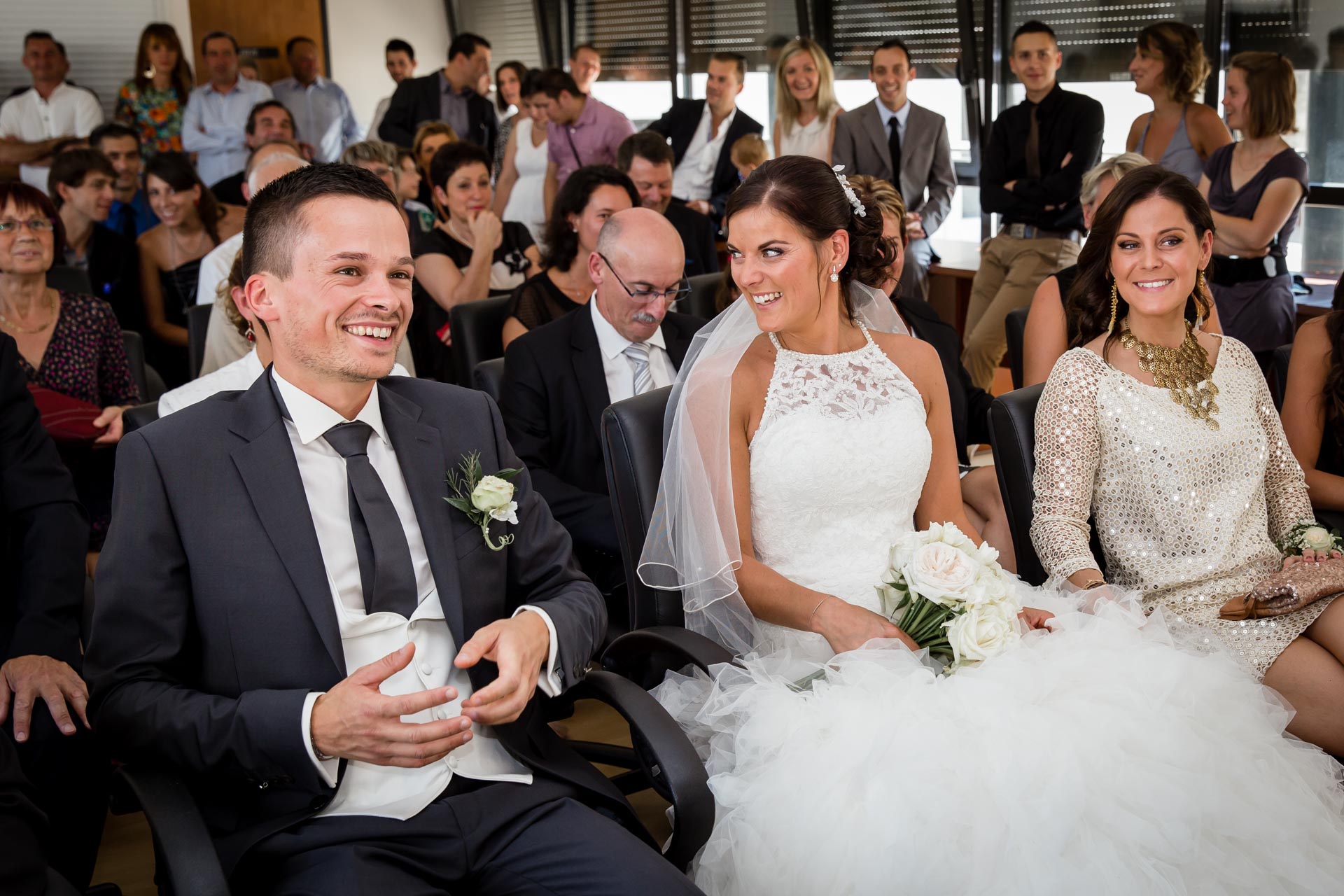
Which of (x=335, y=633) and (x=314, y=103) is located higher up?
(x=314, y=103)

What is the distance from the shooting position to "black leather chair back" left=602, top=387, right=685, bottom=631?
7.65ft

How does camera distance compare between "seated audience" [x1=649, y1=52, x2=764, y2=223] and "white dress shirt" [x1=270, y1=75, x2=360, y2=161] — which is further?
"white dress shirt" [x1=270, y1=75, x2=360, y2=161]

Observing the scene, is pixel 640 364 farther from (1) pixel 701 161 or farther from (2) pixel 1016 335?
(1) pixel 701 161

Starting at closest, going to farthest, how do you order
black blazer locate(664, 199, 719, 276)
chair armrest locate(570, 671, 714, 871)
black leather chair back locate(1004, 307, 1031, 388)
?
chair armrest locate(570, 671, 714, 871), black leather chair back locate(1004, 307, 1031, 388), black blazer locate(664, 199, 719, 276)

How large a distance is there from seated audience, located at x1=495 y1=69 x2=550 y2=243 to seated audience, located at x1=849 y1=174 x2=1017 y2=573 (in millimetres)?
3611

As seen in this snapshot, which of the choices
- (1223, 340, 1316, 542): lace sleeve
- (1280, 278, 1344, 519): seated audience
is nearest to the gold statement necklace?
(1223, 340, 1316, 542): lace sleeve

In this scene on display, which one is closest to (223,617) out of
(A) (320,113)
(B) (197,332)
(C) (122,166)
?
(B) (197,332)

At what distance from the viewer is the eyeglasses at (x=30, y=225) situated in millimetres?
3363

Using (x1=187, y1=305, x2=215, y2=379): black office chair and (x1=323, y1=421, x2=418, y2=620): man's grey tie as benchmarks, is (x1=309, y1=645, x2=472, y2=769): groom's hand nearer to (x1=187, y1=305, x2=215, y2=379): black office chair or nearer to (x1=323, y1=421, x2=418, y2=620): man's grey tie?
(x1=323, y1=421, x2=418, y2=620): man's grey tie

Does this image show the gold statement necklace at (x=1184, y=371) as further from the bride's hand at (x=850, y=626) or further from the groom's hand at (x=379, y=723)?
the groom's hand at (x=379, y=723)

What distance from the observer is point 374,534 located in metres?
1.77

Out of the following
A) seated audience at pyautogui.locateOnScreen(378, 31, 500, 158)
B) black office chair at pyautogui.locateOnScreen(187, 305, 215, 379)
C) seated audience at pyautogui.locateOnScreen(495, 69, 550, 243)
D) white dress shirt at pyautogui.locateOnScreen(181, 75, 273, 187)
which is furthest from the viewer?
seated audience at pyautogui.locateOnScreen(378, 31, 500, 158)

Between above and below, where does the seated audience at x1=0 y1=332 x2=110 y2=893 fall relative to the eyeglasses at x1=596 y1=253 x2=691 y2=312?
below

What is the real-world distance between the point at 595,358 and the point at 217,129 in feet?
20.1
